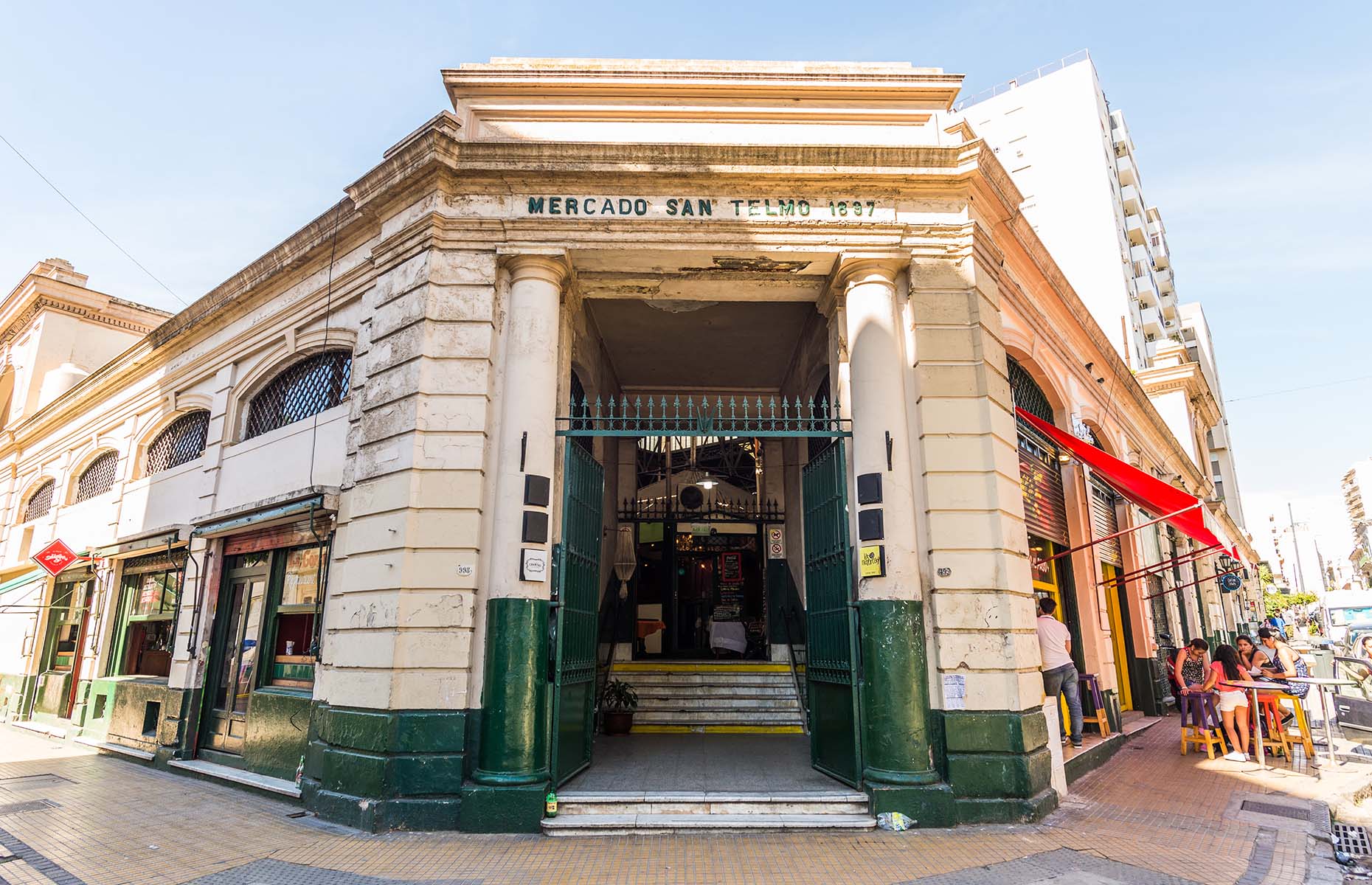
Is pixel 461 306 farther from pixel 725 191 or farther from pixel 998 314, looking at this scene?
pixel 998 314

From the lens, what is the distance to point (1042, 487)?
381 inches

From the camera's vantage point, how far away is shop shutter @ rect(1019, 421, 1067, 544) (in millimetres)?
9039

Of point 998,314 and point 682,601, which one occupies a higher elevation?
point 998,314

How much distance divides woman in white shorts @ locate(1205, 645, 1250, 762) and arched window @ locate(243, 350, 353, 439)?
449 inches

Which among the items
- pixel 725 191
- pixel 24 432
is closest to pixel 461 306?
pixel 725 191

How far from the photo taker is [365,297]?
8008mm

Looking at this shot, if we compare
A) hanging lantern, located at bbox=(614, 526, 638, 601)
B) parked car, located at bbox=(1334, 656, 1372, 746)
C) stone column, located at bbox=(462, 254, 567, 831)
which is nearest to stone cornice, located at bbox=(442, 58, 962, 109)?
stone column, located at bbox=(462, 254, 567, 831)

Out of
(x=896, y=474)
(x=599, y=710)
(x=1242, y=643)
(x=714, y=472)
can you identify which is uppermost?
(x=714, y=472)

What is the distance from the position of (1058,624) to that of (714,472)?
6.21m

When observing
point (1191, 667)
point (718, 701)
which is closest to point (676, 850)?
point (718, 701)

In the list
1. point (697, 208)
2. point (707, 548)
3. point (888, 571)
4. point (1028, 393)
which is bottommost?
point (888, 571)

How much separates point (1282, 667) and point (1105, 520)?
2916 millimetres

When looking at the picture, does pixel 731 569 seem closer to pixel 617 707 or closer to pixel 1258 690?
pixel 617 707

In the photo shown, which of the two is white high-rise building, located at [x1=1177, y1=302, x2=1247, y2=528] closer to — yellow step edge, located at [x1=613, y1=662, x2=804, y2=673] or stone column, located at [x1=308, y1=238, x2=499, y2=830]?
yellow step edge, located at [x1=613, y1=662, x2=804, y2=673]
